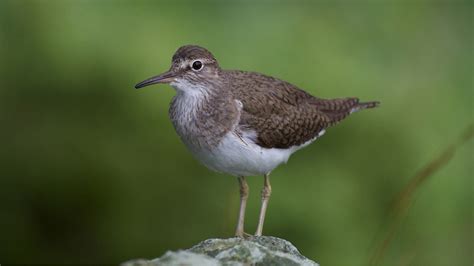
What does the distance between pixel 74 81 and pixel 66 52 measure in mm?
548

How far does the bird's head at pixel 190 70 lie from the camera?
299 inches

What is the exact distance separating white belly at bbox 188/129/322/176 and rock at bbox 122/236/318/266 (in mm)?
1277

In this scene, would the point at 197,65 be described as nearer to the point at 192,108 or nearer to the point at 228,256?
the point at 192,108

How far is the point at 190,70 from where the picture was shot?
765 cm

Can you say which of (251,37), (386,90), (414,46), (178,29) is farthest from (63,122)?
(414,46)

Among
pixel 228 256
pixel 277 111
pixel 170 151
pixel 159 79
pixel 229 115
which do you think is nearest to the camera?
pixel 228 256

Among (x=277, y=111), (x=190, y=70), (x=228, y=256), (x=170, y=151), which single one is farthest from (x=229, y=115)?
(x=170, y=151)

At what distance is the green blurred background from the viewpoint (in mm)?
9609

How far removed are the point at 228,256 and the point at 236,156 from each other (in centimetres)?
182

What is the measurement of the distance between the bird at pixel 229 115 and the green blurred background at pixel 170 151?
4.38 feet

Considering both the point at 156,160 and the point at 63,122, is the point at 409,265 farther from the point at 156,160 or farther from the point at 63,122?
the point at 63,122

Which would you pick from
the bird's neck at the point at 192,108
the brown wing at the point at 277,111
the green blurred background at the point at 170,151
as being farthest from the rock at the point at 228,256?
the green blurred background at the point at 170,151

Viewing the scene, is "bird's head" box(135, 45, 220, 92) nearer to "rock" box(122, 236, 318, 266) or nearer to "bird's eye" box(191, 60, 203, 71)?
"bird's eye" box(191, 60, 203, 71)

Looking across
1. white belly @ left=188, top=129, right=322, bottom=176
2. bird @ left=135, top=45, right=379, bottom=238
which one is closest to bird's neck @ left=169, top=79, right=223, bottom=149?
bird @ left=135, top=45, right=379, bottom=238
